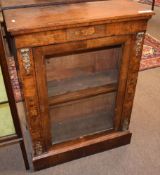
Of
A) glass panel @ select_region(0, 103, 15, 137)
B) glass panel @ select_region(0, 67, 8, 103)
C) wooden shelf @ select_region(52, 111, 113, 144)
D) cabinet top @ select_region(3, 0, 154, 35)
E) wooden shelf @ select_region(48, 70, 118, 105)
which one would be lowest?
wooden shelf @ select_region(52, 111, 113, 144)

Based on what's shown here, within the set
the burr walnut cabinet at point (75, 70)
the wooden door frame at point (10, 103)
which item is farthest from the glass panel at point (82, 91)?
the wooden door frame at point (10, 103)

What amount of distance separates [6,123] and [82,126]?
484 mm

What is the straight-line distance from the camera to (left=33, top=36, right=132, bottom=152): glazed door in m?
1.14

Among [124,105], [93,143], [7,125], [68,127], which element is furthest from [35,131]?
[124,105]

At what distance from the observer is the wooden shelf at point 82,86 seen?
4.24 feet

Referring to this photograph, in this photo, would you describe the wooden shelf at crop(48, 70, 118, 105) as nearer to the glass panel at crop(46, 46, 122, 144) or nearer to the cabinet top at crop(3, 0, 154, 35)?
the glass panel at crop(46, 46, 122, 144)

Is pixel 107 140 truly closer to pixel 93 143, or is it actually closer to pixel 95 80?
pixel 93 143

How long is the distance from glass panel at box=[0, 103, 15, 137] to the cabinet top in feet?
1.57

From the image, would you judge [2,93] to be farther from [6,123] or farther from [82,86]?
[82,86]

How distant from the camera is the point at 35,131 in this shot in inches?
51.9

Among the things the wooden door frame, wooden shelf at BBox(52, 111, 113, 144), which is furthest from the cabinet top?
wooden shelf at BBox(52, 111, 113, 144)

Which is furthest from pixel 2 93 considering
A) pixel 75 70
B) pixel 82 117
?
pixel 82 117

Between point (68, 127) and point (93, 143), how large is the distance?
192 millimetres

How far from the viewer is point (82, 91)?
4.38ft
